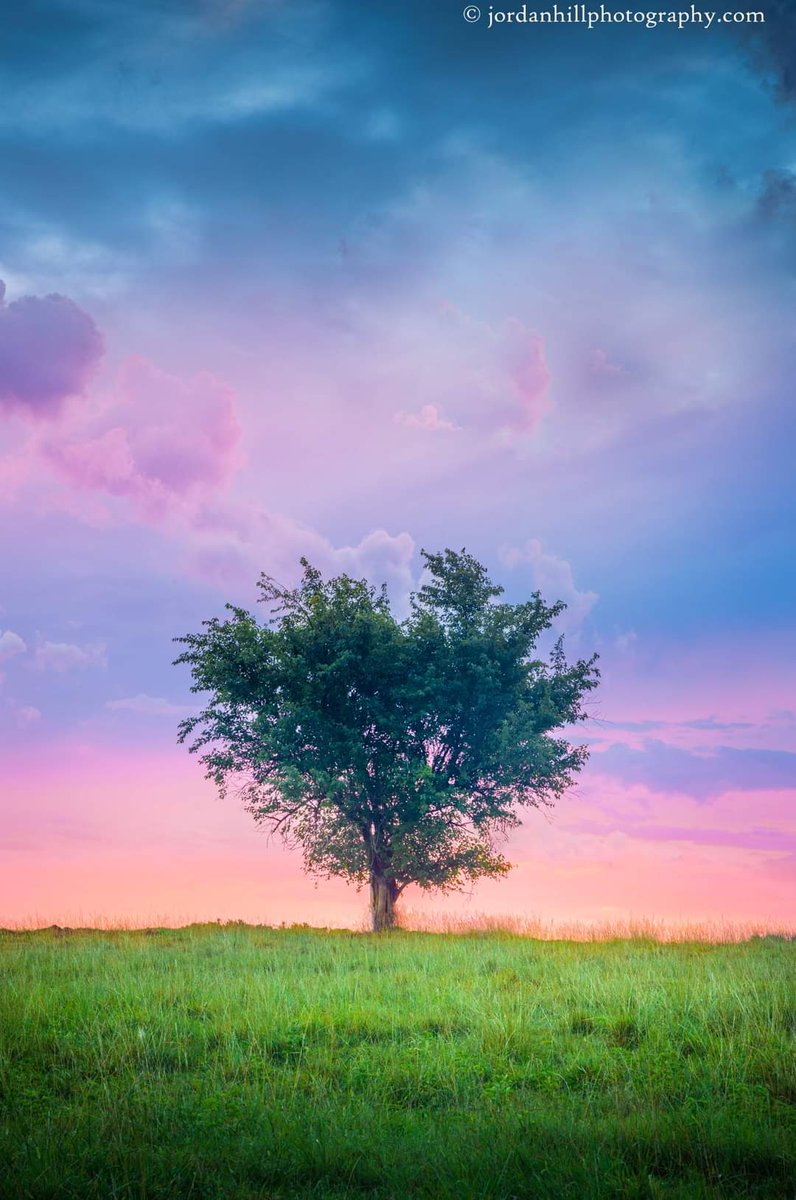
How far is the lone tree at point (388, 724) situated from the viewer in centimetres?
2986

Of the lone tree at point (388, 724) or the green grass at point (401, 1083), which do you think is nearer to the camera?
the green grass at point (401, 1083)

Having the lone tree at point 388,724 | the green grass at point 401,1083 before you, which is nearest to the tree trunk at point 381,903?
the lone tree at point 388,724

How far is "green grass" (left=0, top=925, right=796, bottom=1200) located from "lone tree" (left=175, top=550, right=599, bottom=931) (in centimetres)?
1237

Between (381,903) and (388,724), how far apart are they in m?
6.99

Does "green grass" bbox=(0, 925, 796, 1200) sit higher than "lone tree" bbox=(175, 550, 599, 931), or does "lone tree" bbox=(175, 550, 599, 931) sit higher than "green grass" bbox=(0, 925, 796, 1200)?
"lone tree" bbox=(175, 550, 599, 931)

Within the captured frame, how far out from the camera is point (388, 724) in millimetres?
29875

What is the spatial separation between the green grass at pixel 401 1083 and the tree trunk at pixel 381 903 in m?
13.7

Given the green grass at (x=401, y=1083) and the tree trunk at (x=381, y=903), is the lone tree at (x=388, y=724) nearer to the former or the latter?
the tree trunk at (x=381, y=903)

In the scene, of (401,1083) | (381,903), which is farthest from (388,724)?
(401,1083)

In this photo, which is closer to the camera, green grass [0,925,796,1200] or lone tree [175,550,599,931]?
green grass [0,925,796,1200]

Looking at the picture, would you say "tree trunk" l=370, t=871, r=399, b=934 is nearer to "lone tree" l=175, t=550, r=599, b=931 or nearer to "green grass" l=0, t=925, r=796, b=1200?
"lone tree" l=175, t=550, r=599, b=931

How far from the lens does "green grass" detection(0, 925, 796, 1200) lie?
678 centimetres

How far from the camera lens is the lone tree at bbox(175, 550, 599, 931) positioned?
98.0ft

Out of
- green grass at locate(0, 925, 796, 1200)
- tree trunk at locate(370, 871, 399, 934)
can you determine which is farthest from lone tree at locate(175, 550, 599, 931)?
green grass at locate(0, 925, 796, 1200)
